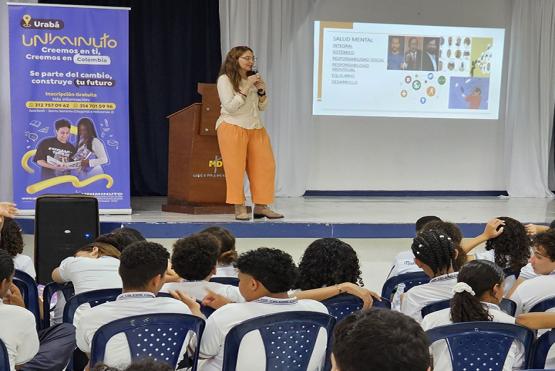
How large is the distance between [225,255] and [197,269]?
54 centimetres

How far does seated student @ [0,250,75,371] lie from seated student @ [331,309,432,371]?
120 centimetres

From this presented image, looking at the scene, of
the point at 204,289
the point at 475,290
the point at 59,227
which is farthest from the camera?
the point at 59,227

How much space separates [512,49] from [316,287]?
21.3ft

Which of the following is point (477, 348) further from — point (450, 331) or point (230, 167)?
point (230, 167)

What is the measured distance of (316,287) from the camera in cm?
262

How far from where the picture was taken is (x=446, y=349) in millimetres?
1960

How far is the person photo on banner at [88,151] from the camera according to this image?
5574 mm

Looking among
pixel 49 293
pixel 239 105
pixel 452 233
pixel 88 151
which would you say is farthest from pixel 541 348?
pixel 88 151

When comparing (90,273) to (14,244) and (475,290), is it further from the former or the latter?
(475,290)

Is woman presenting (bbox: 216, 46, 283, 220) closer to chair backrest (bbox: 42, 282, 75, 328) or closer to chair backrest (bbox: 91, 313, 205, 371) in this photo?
chair backrest (bbox: 42, 282, 75, 328)

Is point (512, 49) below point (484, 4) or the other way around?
below

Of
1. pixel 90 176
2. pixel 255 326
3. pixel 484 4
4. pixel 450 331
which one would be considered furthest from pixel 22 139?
pixel 484 4

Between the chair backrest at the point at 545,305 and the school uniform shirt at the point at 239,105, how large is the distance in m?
3.33

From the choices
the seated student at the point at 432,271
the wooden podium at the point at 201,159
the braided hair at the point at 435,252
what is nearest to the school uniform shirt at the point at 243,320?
the seated student at the point at 432,271
